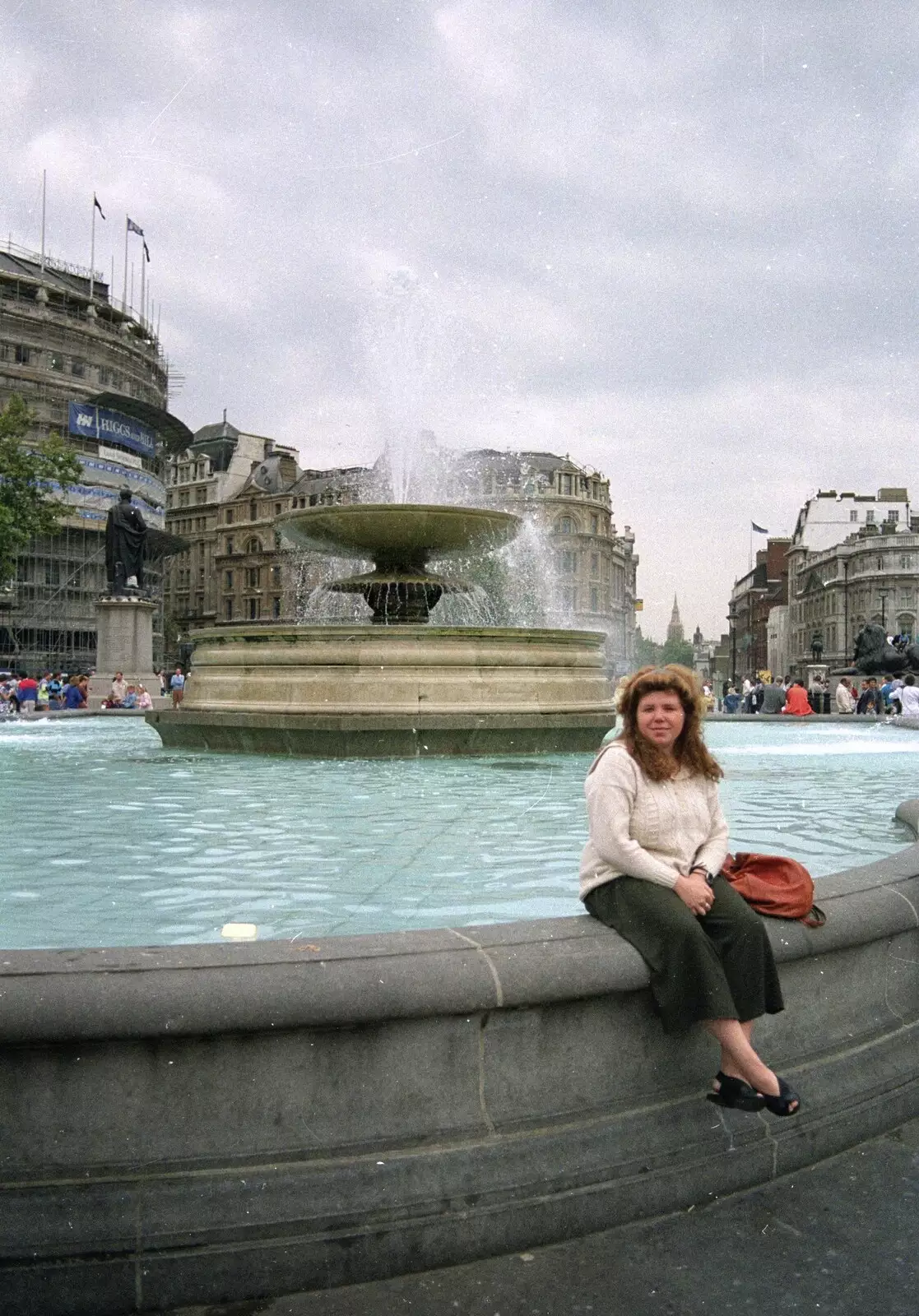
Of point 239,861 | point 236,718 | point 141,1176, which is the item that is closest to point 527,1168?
point 141,1176

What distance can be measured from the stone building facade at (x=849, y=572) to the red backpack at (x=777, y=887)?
8442 cm

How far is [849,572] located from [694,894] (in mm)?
105018

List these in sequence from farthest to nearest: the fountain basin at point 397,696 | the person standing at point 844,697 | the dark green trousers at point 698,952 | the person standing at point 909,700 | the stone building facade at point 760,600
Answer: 1. the stone building facade at point 760,600
2. the person standing at point 844,697
3. the person standing at point 909,700
4. the fountain basin at point 397,696
5. the dark green trousers at point 698,952

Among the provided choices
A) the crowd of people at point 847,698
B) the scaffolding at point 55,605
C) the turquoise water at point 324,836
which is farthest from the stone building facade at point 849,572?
the turquoise water at point 324,836

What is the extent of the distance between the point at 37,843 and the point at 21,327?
56155 millimetres

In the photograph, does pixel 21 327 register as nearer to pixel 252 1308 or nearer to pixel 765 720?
pixel 765 720

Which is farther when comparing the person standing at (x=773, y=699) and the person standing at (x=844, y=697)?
the person standing at (x=844, y=697)

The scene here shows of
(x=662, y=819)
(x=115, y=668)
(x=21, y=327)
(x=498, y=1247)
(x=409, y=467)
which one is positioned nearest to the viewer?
(x=498, y=1247)

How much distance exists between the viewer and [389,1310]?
2627mm

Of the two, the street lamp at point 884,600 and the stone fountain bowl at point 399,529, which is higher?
the street lamp at point 884,600

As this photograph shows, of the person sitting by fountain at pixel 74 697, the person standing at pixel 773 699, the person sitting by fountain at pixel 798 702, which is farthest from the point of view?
the person sitting by fountain at pixel 74 697

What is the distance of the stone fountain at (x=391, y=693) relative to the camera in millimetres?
11672

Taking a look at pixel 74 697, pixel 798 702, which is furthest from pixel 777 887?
pixel 74 697

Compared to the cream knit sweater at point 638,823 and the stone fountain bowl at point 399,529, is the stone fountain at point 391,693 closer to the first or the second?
the stone fountain bowl at point 399,529
